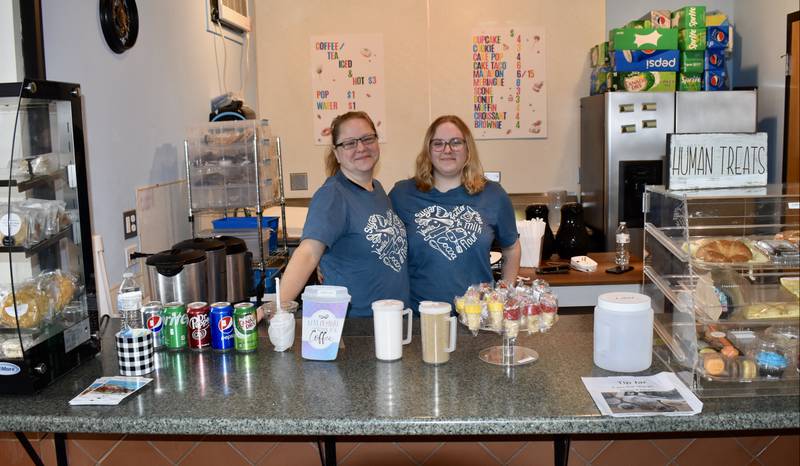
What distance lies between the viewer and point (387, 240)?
241cm

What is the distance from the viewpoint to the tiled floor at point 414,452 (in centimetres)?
188

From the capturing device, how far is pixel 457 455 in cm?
189

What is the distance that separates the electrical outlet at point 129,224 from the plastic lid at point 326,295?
133cm

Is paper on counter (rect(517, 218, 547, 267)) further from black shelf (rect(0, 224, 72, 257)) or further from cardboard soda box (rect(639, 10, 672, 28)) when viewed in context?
black shelf (rect(0, 224, 72, 257))

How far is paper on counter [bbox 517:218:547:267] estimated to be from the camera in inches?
146

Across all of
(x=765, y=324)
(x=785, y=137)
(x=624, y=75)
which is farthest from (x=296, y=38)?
(x=765, y=324)

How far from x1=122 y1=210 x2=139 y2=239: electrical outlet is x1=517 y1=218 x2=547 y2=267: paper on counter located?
183 centimetres

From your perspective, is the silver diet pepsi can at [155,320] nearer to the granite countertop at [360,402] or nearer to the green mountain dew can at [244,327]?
the granite countertop at [360,402]

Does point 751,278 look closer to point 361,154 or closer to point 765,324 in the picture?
point 765,324

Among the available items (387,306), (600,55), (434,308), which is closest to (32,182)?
(387,306)

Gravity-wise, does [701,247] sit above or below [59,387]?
above

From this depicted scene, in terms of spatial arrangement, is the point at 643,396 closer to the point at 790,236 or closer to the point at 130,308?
the point at 790,236

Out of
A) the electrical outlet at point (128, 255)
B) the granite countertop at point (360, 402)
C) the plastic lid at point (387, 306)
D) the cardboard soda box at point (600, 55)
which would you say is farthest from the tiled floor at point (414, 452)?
the cardboard soda box at point (600, 55)

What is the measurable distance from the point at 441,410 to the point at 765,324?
2.53ft
